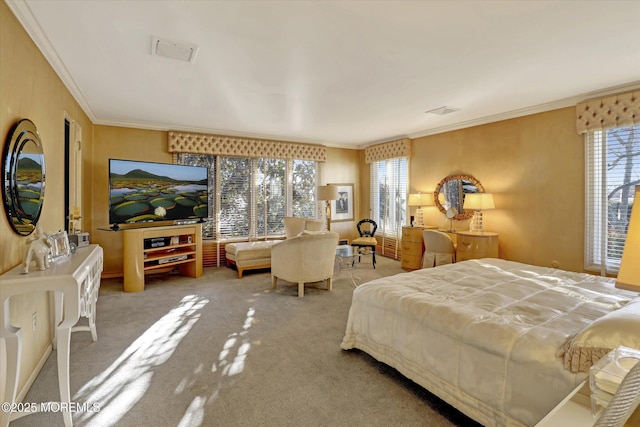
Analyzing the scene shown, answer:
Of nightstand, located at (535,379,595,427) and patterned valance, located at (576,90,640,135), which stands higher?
patterned valance, located at (576,90,640,135)

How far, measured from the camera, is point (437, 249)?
4992 mm

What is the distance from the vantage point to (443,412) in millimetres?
1906

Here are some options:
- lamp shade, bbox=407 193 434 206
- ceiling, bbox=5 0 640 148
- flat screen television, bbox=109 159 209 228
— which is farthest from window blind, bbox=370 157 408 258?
flat screen television, bbox=109 159 209 228

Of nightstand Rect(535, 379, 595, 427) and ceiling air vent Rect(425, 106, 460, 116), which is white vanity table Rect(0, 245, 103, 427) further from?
ceiling air vent Rect(425, 106, 460, 116)

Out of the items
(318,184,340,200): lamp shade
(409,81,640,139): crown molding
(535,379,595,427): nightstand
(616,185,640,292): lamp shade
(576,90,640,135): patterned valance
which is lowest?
(535,379,595,427): nightstand

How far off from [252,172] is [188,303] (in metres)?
3.17

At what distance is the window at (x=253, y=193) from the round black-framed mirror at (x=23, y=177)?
336 cm

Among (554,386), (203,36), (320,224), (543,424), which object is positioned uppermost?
(203,36)

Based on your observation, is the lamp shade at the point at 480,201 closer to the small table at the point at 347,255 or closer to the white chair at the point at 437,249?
the white chair at the point at 437,249

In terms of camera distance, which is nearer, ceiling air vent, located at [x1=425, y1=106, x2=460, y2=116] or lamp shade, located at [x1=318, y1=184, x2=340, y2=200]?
ceiling air vent, located at [x1=425, y1=106, x2=460, y2=116]

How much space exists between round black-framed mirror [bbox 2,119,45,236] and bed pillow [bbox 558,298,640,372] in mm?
3223

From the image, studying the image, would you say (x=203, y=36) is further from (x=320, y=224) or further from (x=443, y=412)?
(x=320, y=224)

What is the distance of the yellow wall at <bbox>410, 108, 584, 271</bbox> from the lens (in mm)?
3979

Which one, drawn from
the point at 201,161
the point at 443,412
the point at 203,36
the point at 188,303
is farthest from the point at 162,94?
the point at 443,412
